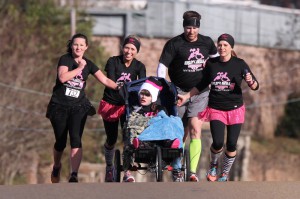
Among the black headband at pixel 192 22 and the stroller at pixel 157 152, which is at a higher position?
the black headband at pixel 192 22

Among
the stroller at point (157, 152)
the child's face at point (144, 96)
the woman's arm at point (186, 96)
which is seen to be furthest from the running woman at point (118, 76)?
the child's face at point (144, 96)

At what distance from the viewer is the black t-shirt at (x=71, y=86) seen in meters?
16.3

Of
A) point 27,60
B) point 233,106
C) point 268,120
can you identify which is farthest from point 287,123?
point 233,106

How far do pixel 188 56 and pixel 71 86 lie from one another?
1693 millimetres

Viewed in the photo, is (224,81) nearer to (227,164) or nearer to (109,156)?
(227,164)

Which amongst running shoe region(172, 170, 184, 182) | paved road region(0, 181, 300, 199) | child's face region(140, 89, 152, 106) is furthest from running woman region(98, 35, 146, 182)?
paved road region(0, 181, 300, 199)

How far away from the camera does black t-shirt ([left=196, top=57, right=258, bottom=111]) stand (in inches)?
647

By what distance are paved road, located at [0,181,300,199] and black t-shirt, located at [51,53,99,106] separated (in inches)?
76.4

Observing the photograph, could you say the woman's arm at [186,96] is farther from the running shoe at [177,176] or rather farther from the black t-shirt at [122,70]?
the running shoe at [177,176]

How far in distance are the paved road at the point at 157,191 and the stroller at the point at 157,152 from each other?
31.0 inches

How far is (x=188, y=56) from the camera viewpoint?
16.7 meters

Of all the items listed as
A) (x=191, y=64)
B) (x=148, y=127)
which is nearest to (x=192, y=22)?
(x=191, y=64)

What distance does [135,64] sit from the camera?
55.3 ft

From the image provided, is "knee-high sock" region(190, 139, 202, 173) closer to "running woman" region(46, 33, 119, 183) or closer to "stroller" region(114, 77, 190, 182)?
"stroller" region(114, 77, 190, 182)
